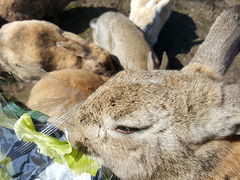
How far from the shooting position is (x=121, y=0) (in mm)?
6250

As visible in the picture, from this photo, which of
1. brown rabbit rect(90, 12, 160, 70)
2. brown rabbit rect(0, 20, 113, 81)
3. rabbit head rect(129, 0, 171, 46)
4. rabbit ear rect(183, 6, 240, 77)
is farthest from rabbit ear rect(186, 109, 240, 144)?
rabbit head rect(129, 0, 171, 46)

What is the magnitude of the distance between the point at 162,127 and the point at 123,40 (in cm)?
327

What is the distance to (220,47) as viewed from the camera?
9.50 ft

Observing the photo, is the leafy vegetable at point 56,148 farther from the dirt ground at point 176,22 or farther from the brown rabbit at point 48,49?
the dirt ground at point 176,22

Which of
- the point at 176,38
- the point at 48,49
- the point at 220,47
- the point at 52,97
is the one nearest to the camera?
the point at 52,97

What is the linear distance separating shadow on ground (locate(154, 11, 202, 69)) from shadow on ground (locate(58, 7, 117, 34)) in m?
0.89

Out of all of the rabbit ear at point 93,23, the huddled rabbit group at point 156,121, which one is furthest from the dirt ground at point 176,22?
the huddled rabbit group at point 156,121

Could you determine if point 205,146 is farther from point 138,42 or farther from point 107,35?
point 107,35

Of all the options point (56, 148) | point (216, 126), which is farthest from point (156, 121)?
point (56, 148)

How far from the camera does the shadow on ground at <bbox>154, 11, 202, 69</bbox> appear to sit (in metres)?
5.77

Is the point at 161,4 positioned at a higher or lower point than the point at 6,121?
lower

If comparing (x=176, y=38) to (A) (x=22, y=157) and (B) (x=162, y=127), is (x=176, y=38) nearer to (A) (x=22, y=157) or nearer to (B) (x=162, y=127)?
(B) (x=162, y=127)

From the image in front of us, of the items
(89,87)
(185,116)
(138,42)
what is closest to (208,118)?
(185,116)

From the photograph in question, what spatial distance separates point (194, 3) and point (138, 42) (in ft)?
4.99
